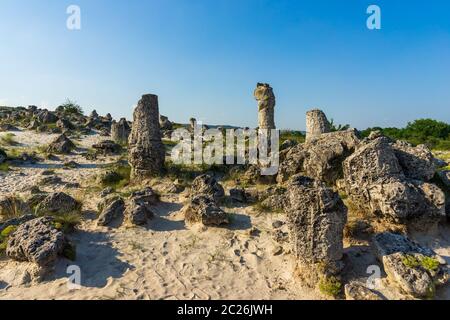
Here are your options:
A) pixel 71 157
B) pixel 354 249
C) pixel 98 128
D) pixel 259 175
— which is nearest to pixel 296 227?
pixel 354 249

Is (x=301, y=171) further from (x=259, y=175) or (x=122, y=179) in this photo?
(x=122, y=179)

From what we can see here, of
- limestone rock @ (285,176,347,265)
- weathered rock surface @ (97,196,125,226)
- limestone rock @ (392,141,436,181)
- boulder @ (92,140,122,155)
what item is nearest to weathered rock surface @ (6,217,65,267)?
weathered rock surface @ (97,196,125,226)

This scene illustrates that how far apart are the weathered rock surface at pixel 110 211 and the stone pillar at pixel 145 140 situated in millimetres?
3123

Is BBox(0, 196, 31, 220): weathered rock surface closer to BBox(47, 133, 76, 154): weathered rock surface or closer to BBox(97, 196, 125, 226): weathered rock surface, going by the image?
BBox(97, 196, 125, 226): weathered rock surface

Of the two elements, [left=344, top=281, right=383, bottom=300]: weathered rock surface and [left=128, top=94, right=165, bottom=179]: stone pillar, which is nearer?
[left=344, top=281, right=383, bottom=300]: weathered rock surface

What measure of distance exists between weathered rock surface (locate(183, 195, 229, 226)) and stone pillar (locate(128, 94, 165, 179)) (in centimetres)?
404

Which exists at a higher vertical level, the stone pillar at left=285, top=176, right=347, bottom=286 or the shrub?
the stone pillar at left=285, top=176, right=347, bottom=286

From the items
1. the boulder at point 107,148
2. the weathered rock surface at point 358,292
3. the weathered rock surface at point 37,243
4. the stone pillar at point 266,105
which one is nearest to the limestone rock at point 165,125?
the boulder at point 107,148

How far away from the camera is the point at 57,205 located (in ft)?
28.8

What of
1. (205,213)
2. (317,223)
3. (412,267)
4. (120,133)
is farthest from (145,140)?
(120,133)

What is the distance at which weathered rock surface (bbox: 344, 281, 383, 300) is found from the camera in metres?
4.76

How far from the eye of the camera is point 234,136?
20609mm

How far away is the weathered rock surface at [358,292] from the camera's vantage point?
15.6 feet
